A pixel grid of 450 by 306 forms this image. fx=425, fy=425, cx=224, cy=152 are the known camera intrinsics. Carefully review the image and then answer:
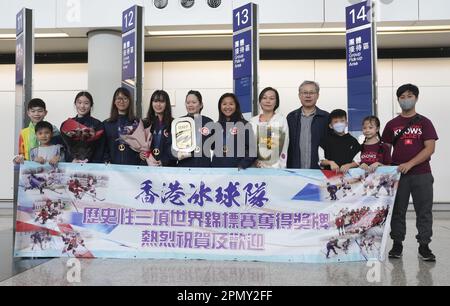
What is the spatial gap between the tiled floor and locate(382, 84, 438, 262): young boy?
0.92 feet

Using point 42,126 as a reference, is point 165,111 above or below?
above

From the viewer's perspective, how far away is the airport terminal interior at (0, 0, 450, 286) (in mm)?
3307

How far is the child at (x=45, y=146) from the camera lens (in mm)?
3910

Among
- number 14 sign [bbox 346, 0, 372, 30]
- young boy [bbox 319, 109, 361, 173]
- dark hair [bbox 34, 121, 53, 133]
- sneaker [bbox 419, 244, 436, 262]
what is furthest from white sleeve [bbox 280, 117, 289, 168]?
number 14 sign [bbox 346, 0, 372, 30]

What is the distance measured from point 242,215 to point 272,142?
71 centimetres

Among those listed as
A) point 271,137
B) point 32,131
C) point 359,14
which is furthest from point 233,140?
point 359,14

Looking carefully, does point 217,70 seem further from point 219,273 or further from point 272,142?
point 219,273

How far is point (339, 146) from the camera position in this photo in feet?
12.4

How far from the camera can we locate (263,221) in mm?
3660

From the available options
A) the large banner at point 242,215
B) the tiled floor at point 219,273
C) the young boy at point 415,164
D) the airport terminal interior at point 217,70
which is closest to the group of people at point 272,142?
the young boy at point 415,164

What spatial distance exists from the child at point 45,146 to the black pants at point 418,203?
3.14 metres

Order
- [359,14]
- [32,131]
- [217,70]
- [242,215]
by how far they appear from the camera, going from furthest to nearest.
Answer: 1. [217,70]
2. [359,14]
3. [32,131]
4. [242,215]

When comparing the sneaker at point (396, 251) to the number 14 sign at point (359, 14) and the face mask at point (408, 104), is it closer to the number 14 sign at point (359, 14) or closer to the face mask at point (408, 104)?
the face mask at point (408, 104)

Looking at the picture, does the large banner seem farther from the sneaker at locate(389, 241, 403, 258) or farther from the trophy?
the sneaker at locate(389, 241, 403, 258)
